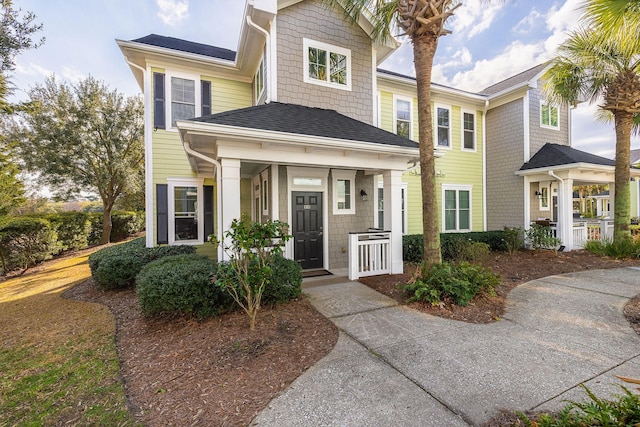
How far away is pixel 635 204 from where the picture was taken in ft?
51.7

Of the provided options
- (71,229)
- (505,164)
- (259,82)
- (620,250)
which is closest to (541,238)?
(620,250)

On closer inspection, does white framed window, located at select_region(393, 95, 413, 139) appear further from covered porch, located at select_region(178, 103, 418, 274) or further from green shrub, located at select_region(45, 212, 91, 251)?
green shrub, located at select_region(45, 212, 91, 251)

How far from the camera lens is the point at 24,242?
9492 mm

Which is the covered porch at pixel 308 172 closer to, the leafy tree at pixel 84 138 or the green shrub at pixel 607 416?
the green shrub at pixel 607 416

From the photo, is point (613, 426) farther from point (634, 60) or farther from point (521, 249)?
point (634, 60)

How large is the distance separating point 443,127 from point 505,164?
313cm

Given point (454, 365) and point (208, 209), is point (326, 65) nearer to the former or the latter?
point (208, 209)

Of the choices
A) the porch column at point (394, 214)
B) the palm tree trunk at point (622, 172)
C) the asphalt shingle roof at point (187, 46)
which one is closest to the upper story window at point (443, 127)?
the palm tree trunk at point (622, 172)

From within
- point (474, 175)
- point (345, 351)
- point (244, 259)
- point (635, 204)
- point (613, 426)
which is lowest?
point (345, 351)

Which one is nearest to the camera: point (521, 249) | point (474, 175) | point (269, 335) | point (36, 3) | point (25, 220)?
point (269, 335)

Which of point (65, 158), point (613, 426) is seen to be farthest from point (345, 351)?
point (65, 158)

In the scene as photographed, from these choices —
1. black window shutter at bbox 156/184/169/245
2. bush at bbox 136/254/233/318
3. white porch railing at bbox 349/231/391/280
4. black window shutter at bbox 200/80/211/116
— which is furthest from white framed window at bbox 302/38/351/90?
bush at bbox 136/254/233/318

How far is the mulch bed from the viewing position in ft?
7.93

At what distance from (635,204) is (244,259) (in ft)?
74.8
